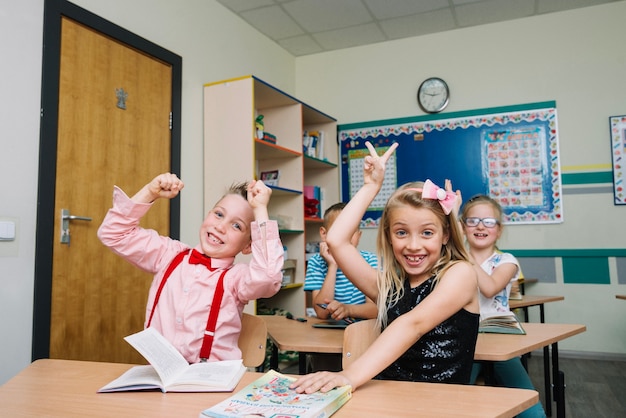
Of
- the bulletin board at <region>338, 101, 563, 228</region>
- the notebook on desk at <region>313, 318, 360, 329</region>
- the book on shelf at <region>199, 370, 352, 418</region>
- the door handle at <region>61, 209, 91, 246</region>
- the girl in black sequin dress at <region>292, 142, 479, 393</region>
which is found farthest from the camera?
the bulletin board at <region>338, 101, 563, 228</region>

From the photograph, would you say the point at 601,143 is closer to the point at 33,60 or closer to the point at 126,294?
the point at 126,294

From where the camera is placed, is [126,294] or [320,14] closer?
[126,294]

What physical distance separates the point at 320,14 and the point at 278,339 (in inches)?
127

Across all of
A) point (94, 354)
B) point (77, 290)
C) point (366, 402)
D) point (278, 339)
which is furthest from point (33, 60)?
point (366, 402)

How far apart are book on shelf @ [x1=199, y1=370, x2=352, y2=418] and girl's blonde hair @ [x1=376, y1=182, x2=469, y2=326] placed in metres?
0.53

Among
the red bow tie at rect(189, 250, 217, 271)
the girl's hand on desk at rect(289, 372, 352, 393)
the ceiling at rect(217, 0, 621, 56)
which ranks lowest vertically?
the girl's hand on desk at rect(289, 372, 352, 393)

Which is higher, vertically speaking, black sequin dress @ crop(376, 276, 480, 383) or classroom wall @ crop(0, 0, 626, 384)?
classroom wall @ crop(0, 0, 626, 384)

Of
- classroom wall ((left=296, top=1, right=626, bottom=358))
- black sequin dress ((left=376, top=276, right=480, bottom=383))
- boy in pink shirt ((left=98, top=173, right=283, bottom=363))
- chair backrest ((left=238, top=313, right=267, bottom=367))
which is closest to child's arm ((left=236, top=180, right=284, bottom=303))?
boy in pink shirt ((left=98, top=173, right=283, bottom=363))

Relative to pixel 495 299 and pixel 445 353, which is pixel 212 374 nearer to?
pixel 445 353

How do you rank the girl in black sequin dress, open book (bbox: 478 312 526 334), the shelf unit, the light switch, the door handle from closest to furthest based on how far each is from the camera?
1. the girl in black sequin dress
2. open book (bbox: 478 312 526 334)
3. the light switch
4. the door handle
5. the shelf unit

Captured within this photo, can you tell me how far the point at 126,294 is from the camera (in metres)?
2.77

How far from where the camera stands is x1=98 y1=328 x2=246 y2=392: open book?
99 centimetres

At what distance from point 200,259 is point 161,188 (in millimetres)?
257

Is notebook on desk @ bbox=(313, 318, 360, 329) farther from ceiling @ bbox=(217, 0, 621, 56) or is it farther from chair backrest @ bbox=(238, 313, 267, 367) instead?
ceiling @ bbox=(217, 0, 621, 56)
